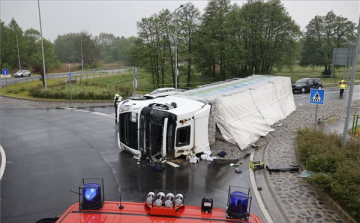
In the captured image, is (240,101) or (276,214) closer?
(276,214)

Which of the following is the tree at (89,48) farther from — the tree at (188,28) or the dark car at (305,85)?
the dark car at (305,85)

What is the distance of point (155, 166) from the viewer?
32.4 feet

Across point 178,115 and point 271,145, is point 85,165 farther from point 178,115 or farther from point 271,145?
point 271,145

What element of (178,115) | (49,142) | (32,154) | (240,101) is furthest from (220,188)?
(49,142)

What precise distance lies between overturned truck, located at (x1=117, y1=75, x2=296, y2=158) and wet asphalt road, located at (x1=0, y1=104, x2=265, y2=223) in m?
0.74

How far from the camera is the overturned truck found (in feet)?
33.4

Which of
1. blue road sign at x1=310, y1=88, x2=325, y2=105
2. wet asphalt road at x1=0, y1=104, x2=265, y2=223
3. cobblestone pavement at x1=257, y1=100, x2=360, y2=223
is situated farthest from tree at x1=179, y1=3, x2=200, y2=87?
blue road sign at x1=310, y1=88, x2=325, y2=105

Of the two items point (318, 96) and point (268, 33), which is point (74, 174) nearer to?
point (318, 96)

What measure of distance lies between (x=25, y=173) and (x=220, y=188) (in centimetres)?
673

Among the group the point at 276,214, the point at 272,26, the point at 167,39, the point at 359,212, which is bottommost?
the point at 276,214

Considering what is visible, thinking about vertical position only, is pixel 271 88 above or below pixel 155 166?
above

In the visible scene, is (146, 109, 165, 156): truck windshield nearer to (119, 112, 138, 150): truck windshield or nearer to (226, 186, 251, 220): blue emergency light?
(119, 112, 138, 150): truck windshield

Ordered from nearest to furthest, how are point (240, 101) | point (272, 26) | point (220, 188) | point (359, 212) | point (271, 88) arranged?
point (359, 212) → point (220, 188) → point (240, 101) → point (271, 88) → point (272, 26)

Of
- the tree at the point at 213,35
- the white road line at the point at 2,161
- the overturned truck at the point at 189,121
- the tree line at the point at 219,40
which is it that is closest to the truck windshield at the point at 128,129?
the overturned truck at the point at 189,121
